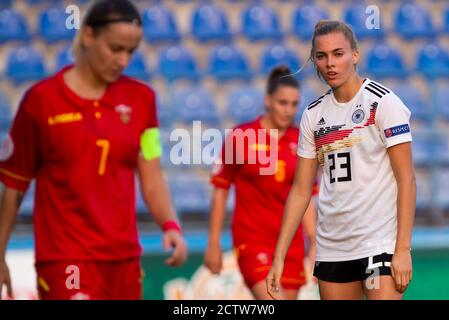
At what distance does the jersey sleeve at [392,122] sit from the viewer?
144 inches

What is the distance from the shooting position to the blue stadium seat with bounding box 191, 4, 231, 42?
35.5 feet

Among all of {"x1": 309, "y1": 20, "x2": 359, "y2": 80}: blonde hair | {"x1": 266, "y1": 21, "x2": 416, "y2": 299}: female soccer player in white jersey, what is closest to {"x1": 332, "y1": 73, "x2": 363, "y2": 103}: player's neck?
{"x1": 266, "y1": 21, "x2": 416, "y2": 299}: female soccer player in white jersey

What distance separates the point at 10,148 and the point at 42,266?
56cm

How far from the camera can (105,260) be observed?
416cm

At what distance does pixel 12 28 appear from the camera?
426 inches

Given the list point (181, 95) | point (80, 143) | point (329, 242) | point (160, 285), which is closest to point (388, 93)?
point (329, 242)

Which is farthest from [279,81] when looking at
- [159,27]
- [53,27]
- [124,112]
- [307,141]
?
[53,27]

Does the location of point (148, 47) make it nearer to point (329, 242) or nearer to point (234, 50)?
point (234, 50)

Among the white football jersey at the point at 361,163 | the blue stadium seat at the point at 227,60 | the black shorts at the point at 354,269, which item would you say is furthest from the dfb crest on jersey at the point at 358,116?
the blue stadium seat at the point at 227,60

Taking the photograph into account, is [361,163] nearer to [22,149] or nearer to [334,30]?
[334,30]

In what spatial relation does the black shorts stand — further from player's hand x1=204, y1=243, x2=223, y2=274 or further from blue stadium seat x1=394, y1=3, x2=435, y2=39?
blue stadium seat x1=394, y1=3, x2=435, y2=39

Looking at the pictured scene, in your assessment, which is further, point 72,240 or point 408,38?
point 408,38

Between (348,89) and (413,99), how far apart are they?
6.29 meters
